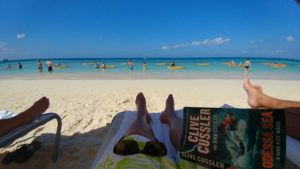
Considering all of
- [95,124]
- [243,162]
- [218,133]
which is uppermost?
[218,133]

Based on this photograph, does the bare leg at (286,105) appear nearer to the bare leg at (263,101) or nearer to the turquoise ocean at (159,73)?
the bare leg at (263,101)

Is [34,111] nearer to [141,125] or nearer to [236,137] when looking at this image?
[141,125]

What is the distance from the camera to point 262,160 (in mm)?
952

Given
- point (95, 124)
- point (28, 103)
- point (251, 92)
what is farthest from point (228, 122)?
point (28, 103)

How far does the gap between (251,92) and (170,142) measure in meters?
1.38

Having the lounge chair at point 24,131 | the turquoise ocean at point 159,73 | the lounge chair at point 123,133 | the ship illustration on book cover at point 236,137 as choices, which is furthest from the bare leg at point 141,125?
the turquoise ocean at point 159,73

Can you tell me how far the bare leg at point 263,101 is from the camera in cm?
208

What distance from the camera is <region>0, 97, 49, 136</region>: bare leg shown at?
1.98 meters

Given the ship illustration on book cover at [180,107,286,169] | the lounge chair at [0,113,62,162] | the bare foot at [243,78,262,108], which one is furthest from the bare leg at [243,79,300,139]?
the lounge chair at [0,113,62,162]

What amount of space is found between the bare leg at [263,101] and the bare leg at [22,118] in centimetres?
214

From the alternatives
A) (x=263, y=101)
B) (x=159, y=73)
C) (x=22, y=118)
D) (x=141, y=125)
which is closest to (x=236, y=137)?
(x=141, y=125)

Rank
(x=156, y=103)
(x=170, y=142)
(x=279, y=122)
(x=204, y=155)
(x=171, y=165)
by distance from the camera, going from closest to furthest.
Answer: (x=279, y=122)
(x=204, y=155)
(x=171, y=165)
(x=170, y=142)
(x=156, y=103)

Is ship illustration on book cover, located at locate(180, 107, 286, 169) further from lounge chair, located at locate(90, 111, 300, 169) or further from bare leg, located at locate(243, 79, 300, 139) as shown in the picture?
bare leg, located at locate(243, 79, 300, 139)

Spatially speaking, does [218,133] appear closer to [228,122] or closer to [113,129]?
[228,122]
